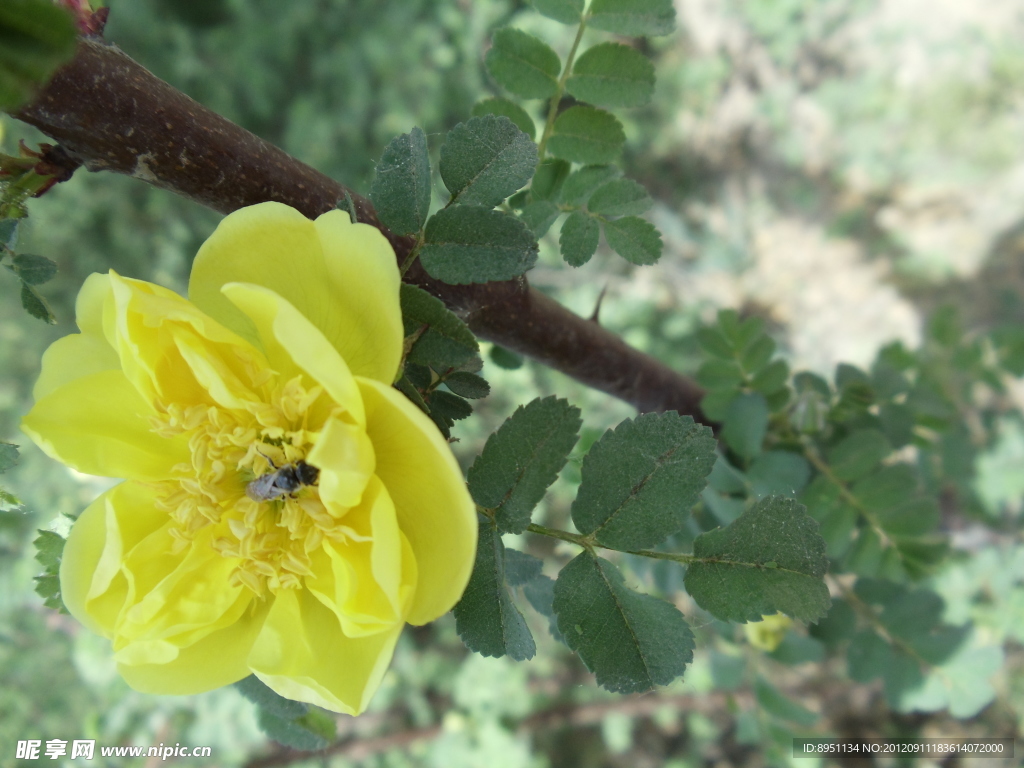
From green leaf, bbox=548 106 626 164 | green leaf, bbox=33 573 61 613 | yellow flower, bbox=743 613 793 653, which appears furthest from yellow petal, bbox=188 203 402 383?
yellow flower, bbox=743 613 793 653

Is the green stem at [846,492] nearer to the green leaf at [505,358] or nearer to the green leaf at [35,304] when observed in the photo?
the green leaf at [505,358]

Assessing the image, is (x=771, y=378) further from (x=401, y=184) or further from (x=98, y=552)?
(x=98, y=552)

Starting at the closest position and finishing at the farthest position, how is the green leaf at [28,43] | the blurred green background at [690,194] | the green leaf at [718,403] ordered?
the green leaf at [28,43]
the green leaf at [718,403]
the blurred green background at [690,194]

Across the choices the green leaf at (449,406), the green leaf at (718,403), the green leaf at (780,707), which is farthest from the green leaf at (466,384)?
the green leaf at (780,707)

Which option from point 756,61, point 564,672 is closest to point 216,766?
point 564,672

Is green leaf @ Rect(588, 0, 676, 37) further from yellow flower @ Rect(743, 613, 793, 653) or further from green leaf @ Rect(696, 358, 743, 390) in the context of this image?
yellow flower @ Rect(743, 613, 793, 653)

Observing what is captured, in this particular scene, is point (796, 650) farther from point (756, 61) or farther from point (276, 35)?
point (276, 35)
